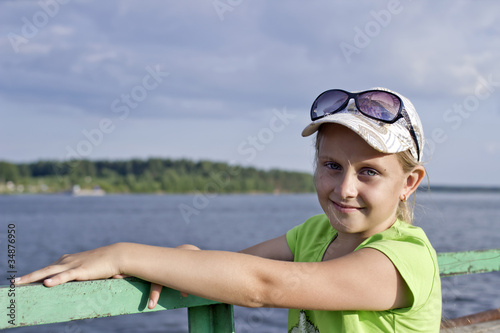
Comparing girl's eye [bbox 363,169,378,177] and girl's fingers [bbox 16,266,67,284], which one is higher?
girl's eye [bbox 363,169,378,177]

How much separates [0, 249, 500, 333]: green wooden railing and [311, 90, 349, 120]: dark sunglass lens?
31.0 inches

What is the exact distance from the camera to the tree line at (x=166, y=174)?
258 feet

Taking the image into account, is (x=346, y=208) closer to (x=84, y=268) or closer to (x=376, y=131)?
(x=376, y=131)

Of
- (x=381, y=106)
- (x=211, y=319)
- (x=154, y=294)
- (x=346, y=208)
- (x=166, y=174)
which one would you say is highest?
(x=166, y=174)

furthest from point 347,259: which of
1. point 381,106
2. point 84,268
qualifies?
point 84,268

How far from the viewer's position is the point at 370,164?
164 centimetres

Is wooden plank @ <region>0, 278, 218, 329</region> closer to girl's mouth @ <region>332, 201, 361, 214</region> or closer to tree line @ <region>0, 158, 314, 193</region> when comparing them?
girl's mouth @ <region>332, 201, 361, 214</region>

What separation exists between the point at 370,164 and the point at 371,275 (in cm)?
38

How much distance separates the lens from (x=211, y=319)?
1806 millimetres

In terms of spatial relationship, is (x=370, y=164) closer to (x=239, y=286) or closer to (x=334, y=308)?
(x=334, y=308)

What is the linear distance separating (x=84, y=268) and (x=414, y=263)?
982 mm

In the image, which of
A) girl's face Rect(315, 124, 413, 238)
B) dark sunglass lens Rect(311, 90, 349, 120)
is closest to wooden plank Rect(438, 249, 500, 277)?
girl's face Rect(315, 124, 413, 238)

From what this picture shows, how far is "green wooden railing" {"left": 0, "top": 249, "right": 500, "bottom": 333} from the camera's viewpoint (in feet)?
4.42

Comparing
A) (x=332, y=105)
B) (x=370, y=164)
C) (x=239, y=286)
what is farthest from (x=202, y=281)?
(x=332, y=105)
